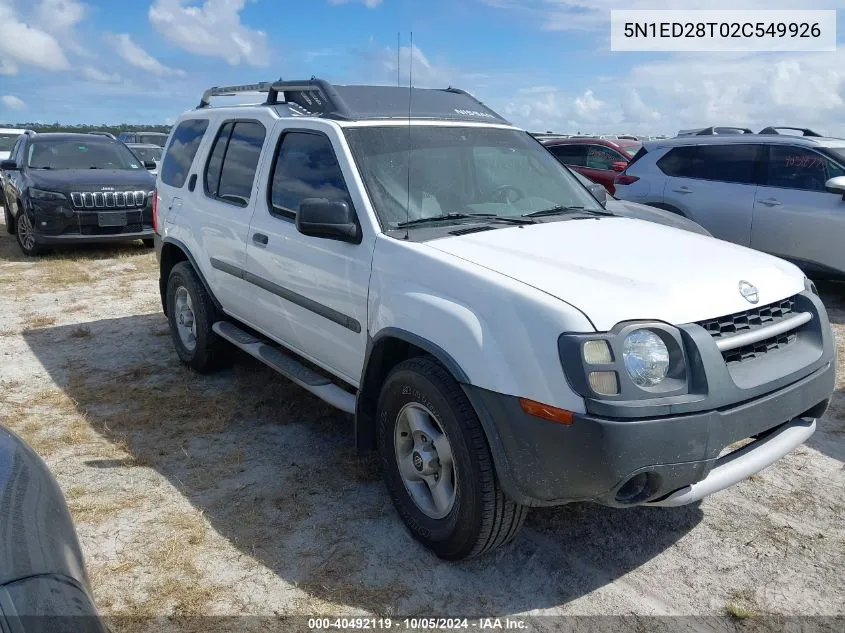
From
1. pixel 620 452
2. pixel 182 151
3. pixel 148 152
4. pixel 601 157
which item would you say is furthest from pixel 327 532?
pixel 148 152

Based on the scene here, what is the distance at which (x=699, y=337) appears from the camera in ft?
8.64

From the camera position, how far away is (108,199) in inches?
411

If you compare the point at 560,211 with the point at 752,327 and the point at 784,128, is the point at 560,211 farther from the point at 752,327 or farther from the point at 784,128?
the point at 784,128

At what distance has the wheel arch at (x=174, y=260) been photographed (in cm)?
528

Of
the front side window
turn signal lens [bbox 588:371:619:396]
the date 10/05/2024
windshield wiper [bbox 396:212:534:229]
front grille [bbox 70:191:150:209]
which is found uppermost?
the front side window

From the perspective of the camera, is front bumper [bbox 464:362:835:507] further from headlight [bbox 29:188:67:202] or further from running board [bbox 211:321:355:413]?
headlight [bbox 29:188:67:202]

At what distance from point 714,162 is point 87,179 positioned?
8.59 metres

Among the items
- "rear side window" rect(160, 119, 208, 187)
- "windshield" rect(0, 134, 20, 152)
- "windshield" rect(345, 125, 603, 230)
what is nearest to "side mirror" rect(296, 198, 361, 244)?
"windshield" rect(345, 125, 603, 230)

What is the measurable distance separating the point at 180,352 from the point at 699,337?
429cm

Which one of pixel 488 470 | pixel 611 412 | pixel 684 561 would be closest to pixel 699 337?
pixel 611 412

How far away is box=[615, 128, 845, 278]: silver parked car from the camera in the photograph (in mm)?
7191

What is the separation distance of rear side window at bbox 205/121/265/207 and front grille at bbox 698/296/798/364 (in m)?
2.97

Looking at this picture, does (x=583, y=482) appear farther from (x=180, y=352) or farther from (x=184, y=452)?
(x=180, y=352)

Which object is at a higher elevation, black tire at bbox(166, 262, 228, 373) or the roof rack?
the roof rack
